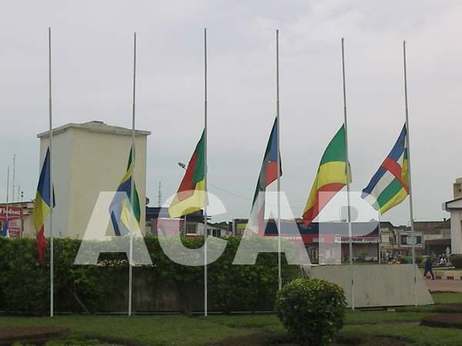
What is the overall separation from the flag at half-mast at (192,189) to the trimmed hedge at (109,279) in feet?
3.11

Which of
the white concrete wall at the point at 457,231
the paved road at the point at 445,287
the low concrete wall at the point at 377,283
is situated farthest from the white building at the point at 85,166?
the white concrete wall at the point at 457,231

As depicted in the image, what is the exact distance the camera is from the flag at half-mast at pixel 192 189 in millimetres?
18250

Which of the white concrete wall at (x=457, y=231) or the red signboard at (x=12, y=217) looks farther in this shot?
the white concrete wall at (x=457, y=231)

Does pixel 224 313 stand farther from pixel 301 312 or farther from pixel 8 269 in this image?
pixel 301 312

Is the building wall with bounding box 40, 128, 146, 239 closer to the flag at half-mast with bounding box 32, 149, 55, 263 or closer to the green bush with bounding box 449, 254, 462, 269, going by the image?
the flag at half-mast with bounding box 32, 149, 55, 263

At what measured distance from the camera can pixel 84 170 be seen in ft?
97.3

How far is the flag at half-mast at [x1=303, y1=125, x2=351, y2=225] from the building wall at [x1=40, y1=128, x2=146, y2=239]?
10977mm

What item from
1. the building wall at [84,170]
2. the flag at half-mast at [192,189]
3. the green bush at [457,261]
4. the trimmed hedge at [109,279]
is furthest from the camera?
the green bush at [457,261]

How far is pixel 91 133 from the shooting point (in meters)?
30.3

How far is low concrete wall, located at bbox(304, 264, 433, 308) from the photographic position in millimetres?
19328

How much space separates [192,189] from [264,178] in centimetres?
196

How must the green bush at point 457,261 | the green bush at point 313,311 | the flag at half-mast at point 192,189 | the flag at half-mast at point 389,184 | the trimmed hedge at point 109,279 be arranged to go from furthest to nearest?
1. the green bush at point 457,261
2. the flag at half-mast at point 389,184
3. the flag at half-mast at point 192,189
4. the trimmed hedge at point 109,279
5. the green bush at point 313,311

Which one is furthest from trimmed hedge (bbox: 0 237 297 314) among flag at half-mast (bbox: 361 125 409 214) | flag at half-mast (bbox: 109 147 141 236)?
flag at half-mast (bbox: 361 125 409 214)

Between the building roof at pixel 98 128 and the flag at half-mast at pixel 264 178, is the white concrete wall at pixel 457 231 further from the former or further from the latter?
the flag at half-mast at pixel 264 178
